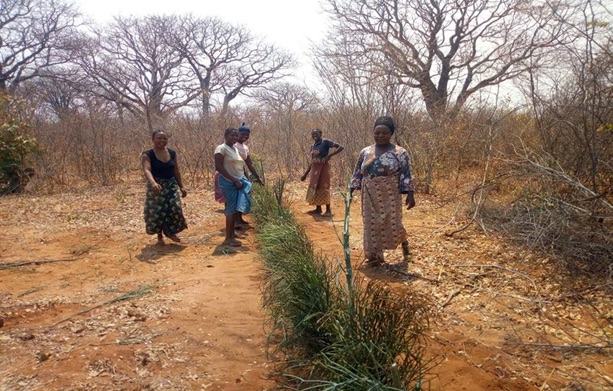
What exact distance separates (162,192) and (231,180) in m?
0.90

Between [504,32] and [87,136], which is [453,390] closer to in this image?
[87,136]

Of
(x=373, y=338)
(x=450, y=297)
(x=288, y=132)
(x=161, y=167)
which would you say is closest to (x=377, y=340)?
(x=373, y=338)

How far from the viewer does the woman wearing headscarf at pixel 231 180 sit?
4.77m

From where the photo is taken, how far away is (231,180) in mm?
4797

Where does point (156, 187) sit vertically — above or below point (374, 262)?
above

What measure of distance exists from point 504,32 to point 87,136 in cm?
1448

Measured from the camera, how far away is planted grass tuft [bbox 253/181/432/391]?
173cm

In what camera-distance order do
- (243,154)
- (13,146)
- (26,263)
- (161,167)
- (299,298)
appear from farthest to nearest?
(13,146) → (243,154) → (161,167) → (26,263) → (299,298)

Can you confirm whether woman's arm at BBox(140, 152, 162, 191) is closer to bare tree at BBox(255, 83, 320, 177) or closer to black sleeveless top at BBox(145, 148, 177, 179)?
black sleeveless top at BBox(145, 148, 177, 179)

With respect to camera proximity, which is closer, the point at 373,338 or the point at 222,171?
the point at 373,338

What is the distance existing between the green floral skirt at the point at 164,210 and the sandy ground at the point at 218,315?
0.26 metres

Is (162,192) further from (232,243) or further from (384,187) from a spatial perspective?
(384,187)

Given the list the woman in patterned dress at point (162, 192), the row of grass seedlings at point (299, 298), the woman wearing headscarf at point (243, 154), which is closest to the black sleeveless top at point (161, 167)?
the woman in patterned dress at point (162, 192)

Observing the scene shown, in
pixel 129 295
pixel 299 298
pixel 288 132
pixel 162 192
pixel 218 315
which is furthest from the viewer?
pixel 288 132
